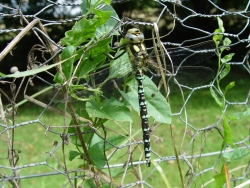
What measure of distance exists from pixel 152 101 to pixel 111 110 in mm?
77

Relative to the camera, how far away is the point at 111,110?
0.60 meters

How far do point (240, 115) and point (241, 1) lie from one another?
13.7 feet

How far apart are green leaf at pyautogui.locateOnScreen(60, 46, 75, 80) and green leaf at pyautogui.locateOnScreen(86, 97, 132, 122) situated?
6cm

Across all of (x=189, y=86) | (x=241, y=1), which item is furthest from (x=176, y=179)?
(x=241, y=1)

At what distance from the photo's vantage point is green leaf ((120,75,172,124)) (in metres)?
0.62

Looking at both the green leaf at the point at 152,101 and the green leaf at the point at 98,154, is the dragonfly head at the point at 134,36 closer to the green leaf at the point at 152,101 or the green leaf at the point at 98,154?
the green leaf at the point at 152,101

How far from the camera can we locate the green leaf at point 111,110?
0.58 metres

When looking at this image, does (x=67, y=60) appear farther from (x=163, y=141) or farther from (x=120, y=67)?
(x=163, y=141)

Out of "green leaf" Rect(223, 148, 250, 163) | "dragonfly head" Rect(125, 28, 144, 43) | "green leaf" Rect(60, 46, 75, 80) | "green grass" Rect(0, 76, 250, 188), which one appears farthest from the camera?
"green grass" Rect(0, 76, 250, 188)

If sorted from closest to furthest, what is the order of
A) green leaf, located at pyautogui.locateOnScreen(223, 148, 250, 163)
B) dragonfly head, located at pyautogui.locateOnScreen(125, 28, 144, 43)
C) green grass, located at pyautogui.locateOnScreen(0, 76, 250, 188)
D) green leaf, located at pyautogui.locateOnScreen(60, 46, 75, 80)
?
green leaf, located at pyautogui.locateOnScreen(60, 46, 75, 80), dragonfly head, located at pyautogui.locateOnScreen(125, 28, 144, 43), green leaf, located at pyautogui.locateOnScreen(223, 148, 250, 163), green grass, located at pyautogui.locateOnScreen(0, 76, 250, 188)

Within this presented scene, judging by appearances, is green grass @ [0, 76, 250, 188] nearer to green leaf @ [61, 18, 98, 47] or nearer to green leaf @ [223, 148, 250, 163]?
green leaf @ [223, 148, 250, 163]

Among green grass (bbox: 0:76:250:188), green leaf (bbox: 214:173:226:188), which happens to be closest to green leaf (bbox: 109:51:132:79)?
green leaf (bbox: 214:173:226:188)

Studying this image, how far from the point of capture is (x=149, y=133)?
0.69 meters

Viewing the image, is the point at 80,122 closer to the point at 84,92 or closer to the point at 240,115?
the point at 84,92
